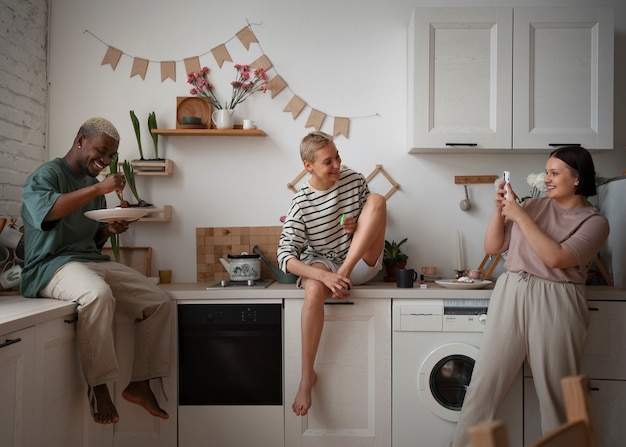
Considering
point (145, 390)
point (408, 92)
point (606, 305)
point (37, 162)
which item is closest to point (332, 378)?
point (145, 390)

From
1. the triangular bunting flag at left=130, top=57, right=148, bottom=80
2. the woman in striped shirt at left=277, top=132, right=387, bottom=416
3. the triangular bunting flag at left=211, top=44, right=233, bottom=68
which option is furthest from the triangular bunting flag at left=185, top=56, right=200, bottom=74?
the woman in striped shirt at left=277, top=132, right=387, bottom=416

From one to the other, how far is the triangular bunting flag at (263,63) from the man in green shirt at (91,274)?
106 centimetres

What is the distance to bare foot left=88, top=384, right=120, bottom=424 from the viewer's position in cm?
238

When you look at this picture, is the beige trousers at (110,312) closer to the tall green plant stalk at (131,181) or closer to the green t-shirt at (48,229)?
the green t-shirt at (48,229)

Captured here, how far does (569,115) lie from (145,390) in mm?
2539

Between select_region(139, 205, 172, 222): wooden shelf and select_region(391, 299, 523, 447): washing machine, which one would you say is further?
select_region(139, 205, 172, 222): wooden shelf

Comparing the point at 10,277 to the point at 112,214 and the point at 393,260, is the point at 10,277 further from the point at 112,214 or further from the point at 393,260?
the point at 393,260

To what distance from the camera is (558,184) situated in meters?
2.55

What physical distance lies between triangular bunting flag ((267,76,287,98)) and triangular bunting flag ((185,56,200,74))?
428mm

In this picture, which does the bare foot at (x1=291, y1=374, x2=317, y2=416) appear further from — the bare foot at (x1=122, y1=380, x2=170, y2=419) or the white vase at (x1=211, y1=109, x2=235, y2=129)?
the white vase at (x1=211, y1=109, x2=235, y2=129)

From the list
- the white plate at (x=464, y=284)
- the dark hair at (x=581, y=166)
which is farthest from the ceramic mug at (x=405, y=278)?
the dark hair at (x=581, y=166)

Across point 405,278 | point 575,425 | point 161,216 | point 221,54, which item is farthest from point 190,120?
point 575,425

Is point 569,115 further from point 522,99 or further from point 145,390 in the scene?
point 145,390

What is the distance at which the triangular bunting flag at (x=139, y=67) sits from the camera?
3396mm
